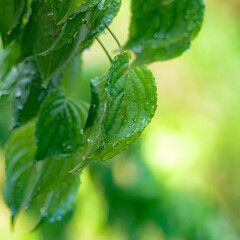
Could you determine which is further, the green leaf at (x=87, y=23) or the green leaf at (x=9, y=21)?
the green leaf at (x=9, y=21)

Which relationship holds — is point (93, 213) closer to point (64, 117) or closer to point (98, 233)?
point (98, 233)

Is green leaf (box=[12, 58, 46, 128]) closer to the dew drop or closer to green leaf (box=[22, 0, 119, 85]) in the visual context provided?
green leaf (box=[22, 0, 119, 85])

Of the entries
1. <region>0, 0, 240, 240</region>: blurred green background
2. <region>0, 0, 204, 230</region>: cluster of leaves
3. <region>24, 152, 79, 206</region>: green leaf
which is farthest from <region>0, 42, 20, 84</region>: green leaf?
<region>0, 0, 240, 240</region>: blurred green background

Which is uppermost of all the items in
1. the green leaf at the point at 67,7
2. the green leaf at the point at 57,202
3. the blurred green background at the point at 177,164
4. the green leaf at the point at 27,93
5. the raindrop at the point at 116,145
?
the green leaf at the point at 67,7

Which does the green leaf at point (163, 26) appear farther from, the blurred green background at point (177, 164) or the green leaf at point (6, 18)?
the blurred green background at point (177, 164)

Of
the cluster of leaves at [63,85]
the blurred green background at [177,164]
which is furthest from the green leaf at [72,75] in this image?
the blurred green background at [177,164]

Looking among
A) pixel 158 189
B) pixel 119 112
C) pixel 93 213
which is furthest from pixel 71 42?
pixel 93 213

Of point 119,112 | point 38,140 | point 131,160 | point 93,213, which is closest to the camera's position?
point 119,112
